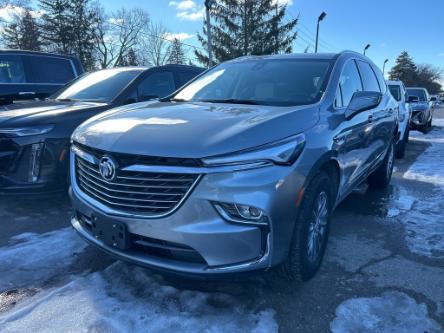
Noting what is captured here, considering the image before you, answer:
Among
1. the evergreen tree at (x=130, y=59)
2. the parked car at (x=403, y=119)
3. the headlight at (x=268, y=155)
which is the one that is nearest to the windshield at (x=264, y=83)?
the headlight at (x=268, y=155)

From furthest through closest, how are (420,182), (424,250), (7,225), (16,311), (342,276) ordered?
1. (420,182)
2. (7,225)
3. (424,250)
4. (342,276)
5. (16,311)

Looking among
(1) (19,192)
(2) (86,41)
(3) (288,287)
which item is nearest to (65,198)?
(1) (19,192)

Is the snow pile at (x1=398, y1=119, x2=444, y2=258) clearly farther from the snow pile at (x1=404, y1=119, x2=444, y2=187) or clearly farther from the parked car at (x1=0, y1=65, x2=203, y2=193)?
the parked car at (x1=0, y1=65, x2=203, y2=193)

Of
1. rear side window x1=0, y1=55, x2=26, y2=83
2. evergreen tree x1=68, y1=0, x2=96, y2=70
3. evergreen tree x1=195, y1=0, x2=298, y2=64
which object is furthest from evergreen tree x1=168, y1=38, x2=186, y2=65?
rear side window x1=0, y1=55, x2=26, y2=83

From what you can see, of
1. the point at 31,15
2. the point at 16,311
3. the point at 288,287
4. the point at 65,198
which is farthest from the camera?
the point at 31,15

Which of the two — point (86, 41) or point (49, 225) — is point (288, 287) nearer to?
point (49, 225)

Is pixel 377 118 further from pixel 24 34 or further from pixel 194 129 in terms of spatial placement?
pixel 24 34

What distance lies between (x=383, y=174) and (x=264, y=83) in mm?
2936

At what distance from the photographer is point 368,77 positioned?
458 centimetres

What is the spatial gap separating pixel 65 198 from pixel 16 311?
2.45 metres

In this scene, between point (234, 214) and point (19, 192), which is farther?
point (19, 192)

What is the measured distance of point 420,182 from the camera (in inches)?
248

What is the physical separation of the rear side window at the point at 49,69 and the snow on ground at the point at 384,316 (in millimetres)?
6787

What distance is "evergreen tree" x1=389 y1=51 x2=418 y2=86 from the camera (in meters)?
79.7
